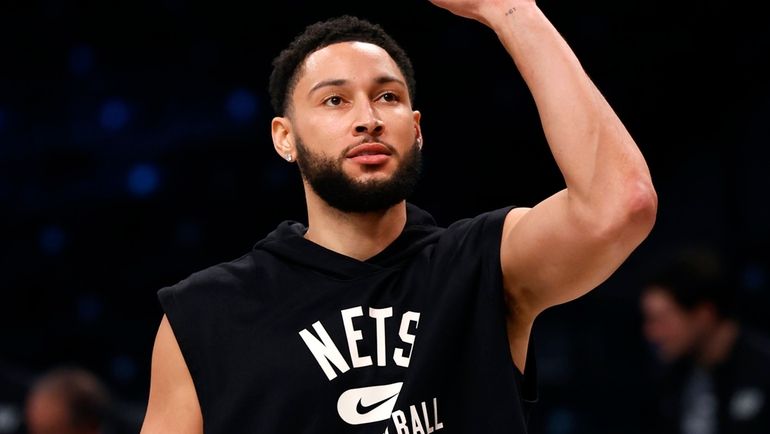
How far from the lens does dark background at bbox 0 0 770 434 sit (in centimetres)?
488

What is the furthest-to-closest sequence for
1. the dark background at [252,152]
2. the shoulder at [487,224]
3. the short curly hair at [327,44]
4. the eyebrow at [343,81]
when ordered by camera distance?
the dark background at [252,152] < the short curly hair at [327,44] < the eyebrow at [343,81] < the shoulder at [487,224]

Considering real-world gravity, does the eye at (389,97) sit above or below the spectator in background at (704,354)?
above

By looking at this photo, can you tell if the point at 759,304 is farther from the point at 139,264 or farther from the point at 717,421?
the point at 139,264

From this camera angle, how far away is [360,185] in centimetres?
212

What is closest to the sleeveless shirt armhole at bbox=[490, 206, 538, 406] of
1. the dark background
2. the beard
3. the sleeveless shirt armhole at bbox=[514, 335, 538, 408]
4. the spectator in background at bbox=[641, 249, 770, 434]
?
the sleeveless shirt armhole at bbox=[514, 335, 538, 408]

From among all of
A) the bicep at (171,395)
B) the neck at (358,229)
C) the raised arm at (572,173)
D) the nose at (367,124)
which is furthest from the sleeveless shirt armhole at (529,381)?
the bicep at (171,395)

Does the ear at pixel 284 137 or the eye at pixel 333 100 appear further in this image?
the ear at pixel 284 137

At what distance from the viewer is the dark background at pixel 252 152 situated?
Result: 4.88 metres

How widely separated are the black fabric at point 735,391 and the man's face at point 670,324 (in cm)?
6

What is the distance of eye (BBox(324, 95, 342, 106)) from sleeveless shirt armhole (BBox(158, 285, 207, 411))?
43 centimetres

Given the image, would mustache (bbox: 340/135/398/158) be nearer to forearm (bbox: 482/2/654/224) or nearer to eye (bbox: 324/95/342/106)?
eye (bbox: 324/95/342/106)

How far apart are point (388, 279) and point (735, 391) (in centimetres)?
209

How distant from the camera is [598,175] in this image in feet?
6.04

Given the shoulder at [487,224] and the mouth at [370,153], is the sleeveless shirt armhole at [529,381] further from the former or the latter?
the mouth at [370,153]
